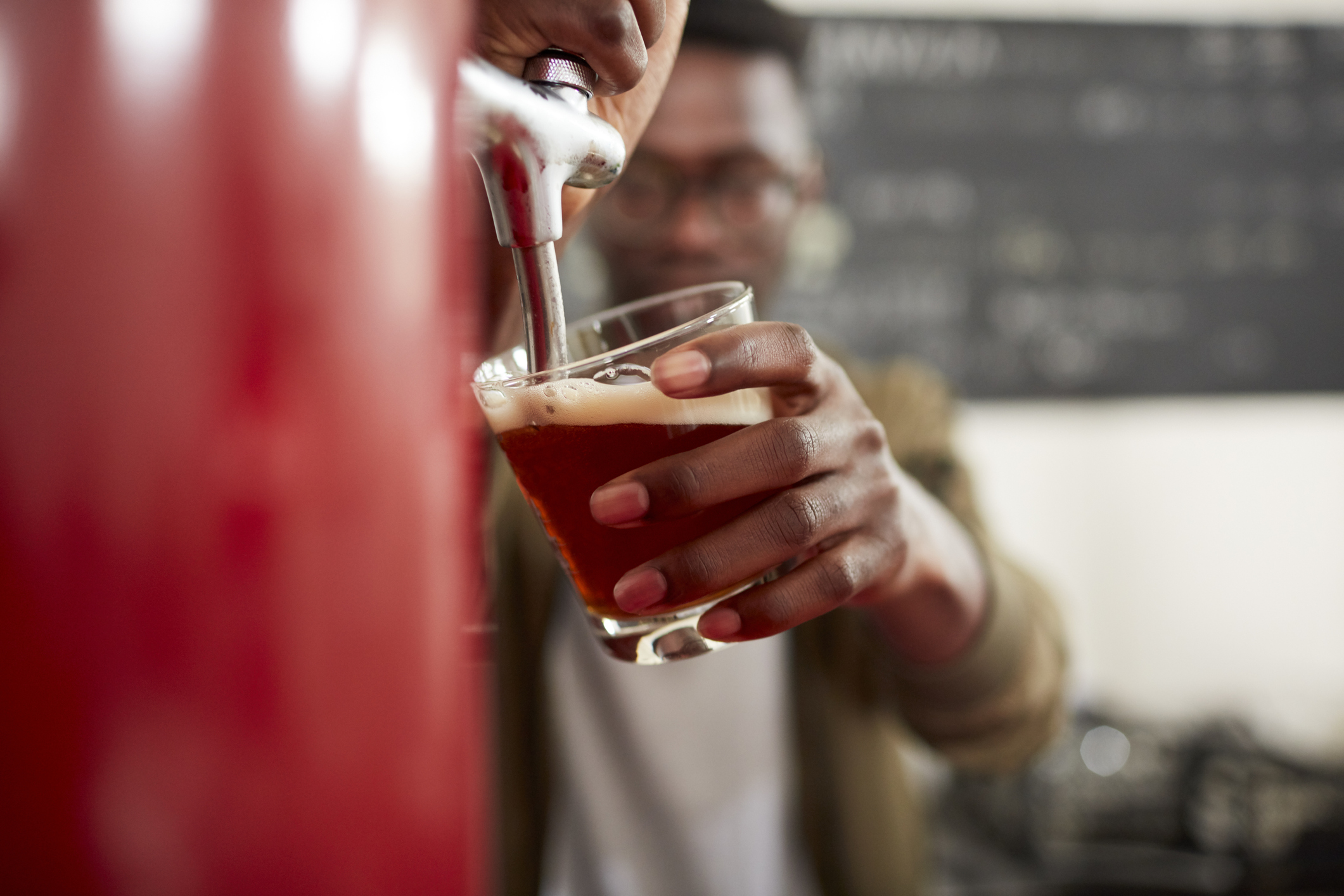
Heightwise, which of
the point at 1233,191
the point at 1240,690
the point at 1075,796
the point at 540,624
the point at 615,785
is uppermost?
the point at 1233,191

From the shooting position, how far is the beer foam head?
0.35 metres

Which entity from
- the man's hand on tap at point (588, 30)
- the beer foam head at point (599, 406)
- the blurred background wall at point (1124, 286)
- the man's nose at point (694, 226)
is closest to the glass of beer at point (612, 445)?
the beer foam head at point (599, 406)

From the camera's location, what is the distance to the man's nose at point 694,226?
1.22 meters

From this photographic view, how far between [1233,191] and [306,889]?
239 centimetres

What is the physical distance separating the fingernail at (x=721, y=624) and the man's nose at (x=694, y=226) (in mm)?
927

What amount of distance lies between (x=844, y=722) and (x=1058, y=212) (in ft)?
4.33

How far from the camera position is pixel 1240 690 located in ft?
6.03

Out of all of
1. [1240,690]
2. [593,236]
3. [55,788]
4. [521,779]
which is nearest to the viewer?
[55,788]

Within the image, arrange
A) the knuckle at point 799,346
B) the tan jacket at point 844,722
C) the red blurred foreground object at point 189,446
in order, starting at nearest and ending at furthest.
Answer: the red blurred foreground object at point 189,446
the knuckle at point 799,346
the tan jacket at point 844,722

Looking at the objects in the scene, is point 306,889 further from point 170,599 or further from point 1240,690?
point 1240,690

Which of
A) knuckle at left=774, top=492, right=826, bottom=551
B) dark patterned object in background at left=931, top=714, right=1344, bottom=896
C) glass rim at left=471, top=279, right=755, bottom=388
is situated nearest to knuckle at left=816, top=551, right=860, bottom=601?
knuckle at left=774, top=492, right=826, bottom=551

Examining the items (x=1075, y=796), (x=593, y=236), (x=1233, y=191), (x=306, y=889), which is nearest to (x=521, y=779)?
(x=593, y=236)

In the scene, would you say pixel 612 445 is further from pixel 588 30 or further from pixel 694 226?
pixel 694 226

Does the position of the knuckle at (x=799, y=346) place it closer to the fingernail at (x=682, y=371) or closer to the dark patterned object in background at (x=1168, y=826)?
the fingernail at (x=682, y=371)
